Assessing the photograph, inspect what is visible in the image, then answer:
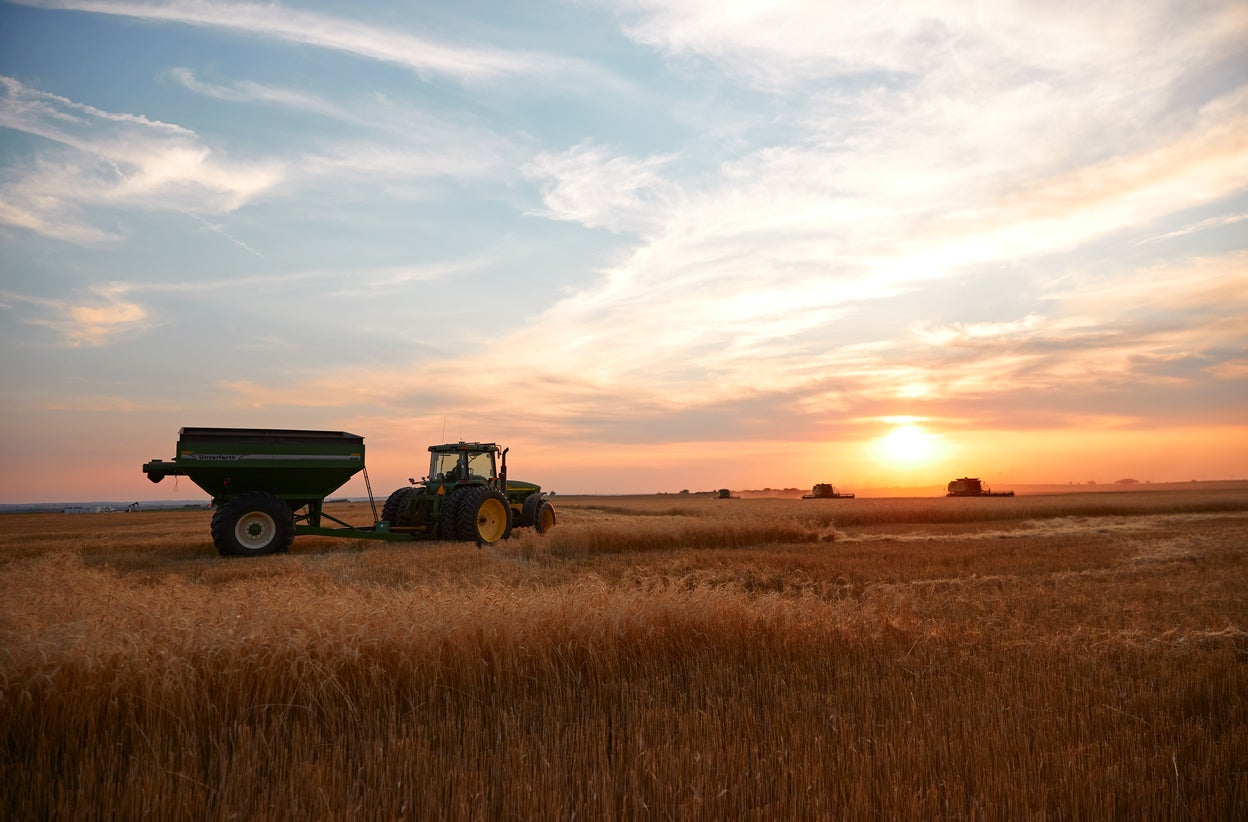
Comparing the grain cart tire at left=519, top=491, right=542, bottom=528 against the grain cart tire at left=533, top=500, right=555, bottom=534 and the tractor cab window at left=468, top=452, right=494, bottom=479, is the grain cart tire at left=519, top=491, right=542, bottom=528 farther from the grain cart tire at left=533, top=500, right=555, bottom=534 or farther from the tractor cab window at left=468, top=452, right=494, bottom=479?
the tractor cab window at left=468, top=452, right=494, bottom=479

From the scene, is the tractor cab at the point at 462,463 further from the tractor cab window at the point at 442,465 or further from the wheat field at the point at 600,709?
the wheat field at the point at 600,709

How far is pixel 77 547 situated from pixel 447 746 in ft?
69.1

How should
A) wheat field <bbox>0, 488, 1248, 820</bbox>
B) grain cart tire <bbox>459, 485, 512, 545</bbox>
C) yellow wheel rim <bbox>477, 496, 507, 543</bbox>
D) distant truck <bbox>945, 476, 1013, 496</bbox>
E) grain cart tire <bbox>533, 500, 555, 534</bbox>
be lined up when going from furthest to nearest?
distant truck <bbox>945, 476, 1013, 496</bbox> → grain cart tire <bbox>533, 500, 555, 534</bbox> → yellow wheel rim <bbox>477, 496, 507, 543</bbox> → grain cart tire <bbox>459, 485, 512, 545</bbox> → wheat field <bbox>0, 488, 1248, 820</bbox>

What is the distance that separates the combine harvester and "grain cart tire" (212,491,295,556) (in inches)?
0.9

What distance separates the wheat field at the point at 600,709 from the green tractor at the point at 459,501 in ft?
35.0

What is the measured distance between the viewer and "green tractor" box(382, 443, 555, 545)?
20.0 m

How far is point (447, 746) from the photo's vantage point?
4875 millimetres

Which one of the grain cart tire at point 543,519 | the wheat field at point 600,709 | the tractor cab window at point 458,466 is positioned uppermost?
the tractor cab window at point 458,466

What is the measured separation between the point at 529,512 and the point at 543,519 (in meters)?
0.75

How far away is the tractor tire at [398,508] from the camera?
70.9ft

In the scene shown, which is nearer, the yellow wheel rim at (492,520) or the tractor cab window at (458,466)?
the yellow wheel rim at (492,520)

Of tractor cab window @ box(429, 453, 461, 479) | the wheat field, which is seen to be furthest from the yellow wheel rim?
the wheat field

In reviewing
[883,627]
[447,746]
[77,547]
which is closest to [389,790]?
[447,746]

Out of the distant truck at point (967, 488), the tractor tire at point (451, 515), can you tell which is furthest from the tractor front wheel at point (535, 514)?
the distant truck at point (967, 488)
